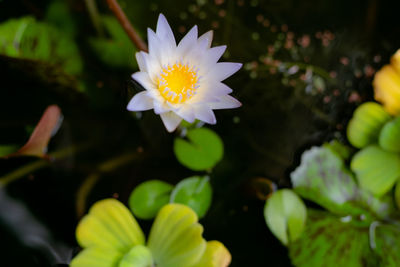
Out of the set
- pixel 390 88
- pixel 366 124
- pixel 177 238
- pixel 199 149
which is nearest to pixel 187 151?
pixel 199 149

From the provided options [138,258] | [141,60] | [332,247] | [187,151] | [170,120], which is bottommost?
[332,247]

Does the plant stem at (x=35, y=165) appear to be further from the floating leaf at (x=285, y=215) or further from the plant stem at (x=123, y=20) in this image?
the floating leaf at (x=285, y=215)

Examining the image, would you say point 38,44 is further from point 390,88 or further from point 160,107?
point 390,88

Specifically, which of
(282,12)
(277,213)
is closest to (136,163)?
(277,213)

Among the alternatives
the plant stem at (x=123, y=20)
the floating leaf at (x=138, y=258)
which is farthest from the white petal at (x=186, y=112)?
the floating leaf at (x=138, y=258)

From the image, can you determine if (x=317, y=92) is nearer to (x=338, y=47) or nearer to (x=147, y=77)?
(x=338, y=47)

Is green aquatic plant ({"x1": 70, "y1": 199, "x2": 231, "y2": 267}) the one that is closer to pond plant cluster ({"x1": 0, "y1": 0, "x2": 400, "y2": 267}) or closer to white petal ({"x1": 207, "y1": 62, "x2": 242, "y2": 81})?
pond plant cluster ({"x1": 0, "y1": 0, "x2": 400, "y2": 267})

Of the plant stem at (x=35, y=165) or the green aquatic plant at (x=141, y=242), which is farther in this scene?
the plant stem at (x=35, y=165)
